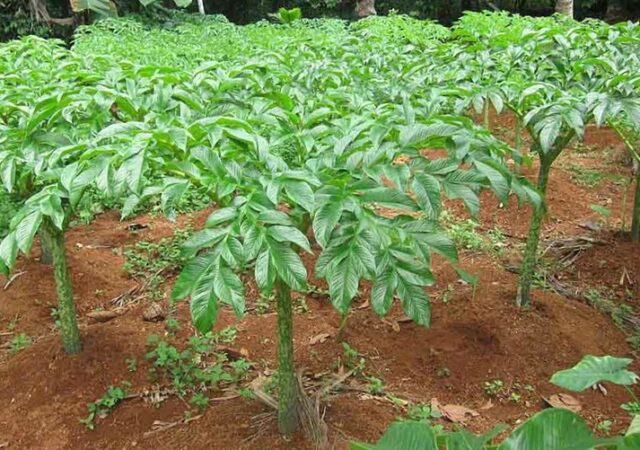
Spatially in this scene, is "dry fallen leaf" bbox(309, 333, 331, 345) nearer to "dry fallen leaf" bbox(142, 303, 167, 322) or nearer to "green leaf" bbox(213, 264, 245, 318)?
"dry fallen leaf" bbox(142, 303, 167, 322)

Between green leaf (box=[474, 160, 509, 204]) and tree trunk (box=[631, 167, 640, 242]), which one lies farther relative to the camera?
tree trunk (box=[631, 167, 640, 242])

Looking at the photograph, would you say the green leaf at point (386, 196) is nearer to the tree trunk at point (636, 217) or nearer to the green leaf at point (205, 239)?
the green leaf at point (205, 239)

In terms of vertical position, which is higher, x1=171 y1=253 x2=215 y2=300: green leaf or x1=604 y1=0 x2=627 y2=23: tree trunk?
x1=604 y1=0 x2=627 y2=23: tree trunk

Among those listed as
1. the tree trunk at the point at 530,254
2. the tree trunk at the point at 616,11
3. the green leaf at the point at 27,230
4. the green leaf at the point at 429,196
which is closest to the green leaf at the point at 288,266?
the green leaf at the point at 429,196

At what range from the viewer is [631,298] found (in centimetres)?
Result: 335

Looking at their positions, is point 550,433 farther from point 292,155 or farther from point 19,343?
point 19,343

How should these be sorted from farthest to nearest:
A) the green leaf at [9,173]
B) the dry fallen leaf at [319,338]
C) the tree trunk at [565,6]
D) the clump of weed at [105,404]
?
the tree trunk at [565,6]
the dry fallen leaf at [319,338]
the clump of weed at [105,404]
the green leaf at [9,173]

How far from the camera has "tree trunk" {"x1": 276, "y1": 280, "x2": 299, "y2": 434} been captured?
2000mm

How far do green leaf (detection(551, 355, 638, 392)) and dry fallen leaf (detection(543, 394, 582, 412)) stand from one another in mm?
1379

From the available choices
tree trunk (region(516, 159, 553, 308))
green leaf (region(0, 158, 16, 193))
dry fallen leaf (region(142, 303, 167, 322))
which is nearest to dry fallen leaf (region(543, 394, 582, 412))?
tree trunk (region(516, 159, 553, 308))

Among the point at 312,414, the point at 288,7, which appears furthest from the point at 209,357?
the point at 288,7

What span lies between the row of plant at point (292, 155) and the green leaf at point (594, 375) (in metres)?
0.45

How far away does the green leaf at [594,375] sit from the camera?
1.19 m

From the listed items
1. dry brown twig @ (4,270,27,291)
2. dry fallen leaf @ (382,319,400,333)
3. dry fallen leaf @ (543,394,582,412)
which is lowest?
dry fallen leaf @ (543,394,582,412)
